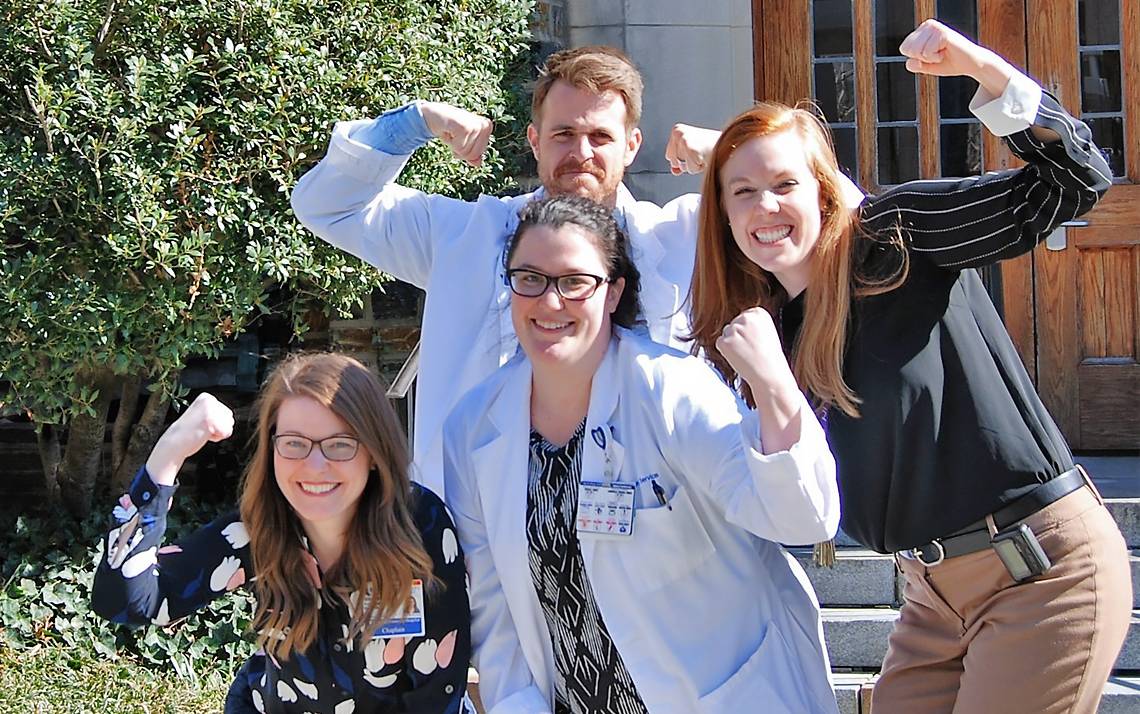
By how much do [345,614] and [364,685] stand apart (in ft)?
0.42

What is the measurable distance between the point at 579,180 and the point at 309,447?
39.7 inches

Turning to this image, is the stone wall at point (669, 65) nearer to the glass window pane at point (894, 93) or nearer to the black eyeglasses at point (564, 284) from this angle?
the glass window pane at point (894, 93)

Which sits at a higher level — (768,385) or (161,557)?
(768,385)

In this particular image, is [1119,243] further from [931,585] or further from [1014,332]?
[931,585]

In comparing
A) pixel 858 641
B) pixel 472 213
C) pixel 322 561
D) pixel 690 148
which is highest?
pixel 690 148

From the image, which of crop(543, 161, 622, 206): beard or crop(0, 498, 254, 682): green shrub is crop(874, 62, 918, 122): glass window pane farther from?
crop(0, 498, 254, 682): green shrub

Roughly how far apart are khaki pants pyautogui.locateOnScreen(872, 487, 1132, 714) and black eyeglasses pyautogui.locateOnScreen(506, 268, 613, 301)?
77 centimetres

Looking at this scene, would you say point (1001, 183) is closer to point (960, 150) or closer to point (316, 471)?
point (316, 471)

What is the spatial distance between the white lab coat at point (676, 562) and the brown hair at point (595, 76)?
898 millimetres

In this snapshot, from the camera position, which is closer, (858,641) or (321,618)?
(321,618)

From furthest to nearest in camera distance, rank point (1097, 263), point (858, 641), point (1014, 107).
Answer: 1. point (1097, 263)
2. point (858, 641)
3. point (1014, 107)

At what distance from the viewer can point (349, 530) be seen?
8.03ft

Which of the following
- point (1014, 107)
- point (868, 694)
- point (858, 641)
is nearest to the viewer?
point (1014, 107)

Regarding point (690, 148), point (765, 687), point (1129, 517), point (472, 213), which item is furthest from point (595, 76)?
point (1129, 517)
